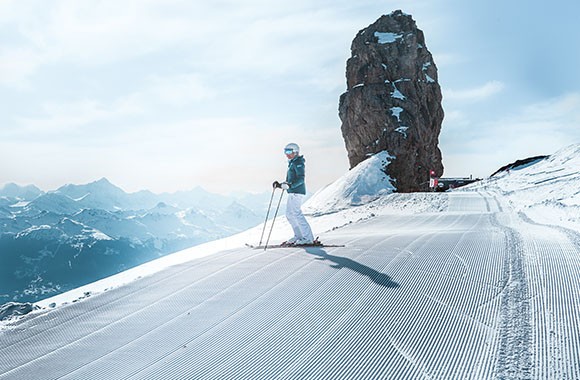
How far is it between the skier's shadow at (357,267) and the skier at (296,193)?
39.7 inches

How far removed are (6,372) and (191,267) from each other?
368 cm

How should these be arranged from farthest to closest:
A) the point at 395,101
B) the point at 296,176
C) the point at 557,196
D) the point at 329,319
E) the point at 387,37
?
the point at 387,37 < the point at 395,101 < the point at 557,196 < the point at 296,176 < the point at 329,319

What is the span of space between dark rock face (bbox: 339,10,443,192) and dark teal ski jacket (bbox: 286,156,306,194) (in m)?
28.3

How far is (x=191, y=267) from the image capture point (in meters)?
7.76

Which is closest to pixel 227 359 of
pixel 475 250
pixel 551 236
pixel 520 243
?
pixel 475 250

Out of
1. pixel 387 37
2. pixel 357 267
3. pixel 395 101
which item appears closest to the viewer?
pixel 357 267

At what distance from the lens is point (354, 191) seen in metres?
26.2

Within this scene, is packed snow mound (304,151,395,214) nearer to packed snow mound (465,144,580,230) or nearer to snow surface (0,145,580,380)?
packed snow mound (465,144,580,230)

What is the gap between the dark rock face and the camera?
Answer: 1554 inches

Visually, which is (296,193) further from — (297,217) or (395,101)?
(395,101)

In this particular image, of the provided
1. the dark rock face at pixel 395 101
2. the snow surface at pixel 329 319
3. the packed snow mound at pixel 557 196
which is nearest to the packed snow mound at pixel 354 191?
the packed snow mound at pixel 557 196

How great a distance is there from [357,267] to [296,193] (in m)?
3.22

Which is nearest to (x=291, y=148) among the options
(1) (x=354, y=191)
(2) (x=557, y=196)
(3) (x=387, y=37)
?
(2) (x=557, y=196)

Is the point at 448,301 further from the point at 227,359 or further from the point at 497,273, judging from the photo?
the point at 227,359
